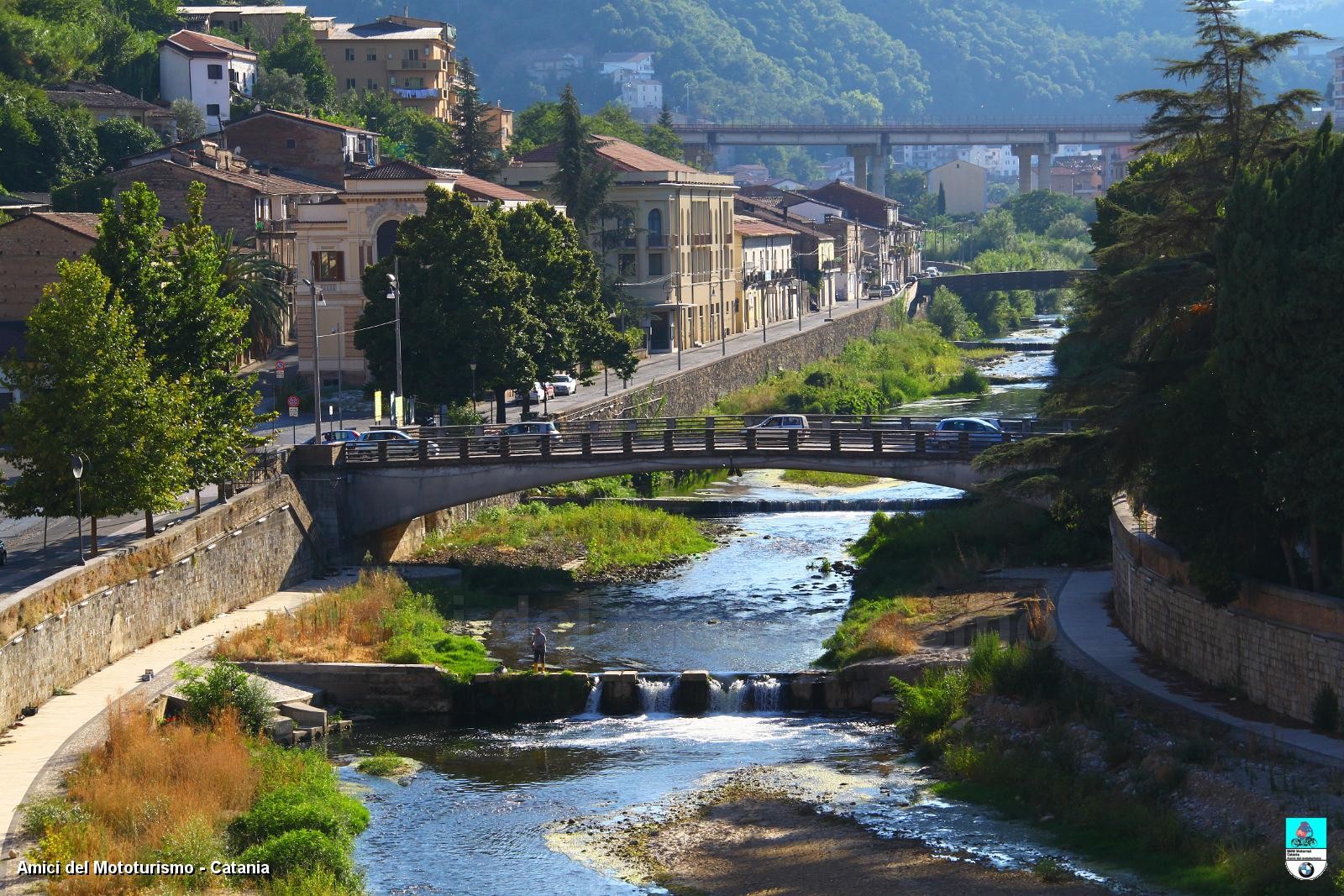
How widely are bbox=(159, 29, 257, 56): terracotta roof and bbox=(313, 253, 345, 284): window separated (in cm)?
5345

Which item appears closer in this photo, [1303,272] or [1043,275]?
[1303,272]

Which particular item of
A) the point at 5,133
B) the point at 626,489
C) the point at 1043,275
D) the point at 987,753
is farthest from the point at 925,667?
the point at 1043,275

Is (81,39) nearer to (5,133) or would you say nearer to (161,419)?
(5,133)

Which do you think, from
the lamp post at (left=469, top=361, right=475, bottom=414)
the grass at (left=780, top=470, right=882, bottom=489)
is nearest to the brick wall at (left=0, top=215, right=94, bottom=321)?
the lamp post at (left=469, top=361, right=475, bottom=414)

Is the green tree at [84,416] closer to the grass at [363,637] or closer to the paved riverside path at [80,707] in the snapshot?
the paved riverside path at [80,707]

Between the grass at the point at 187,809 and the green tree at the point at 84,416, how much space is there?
817cm

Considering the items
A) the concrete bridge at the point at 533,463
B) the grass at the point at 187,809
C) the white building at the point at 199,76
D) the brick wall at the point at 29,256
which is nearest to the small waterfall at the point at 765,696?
the grass at the point at 187,809

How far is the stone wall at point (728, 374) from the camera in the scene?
85875mm

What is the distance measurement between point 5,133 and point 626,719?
251ft

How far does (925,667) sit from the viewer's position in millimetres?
45938

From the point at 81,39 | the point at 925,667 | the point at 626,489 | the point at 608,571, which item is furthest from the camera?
the point at 81,39

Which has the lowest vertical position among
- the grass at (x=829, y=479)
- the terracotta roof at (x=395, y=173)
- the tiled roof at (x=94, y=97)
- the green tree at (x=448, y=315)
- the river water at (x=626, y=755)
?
the river water at (x=626, y=755)

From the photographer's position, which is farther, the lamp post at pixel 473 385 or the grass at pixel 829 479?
the grass at pixel 829 479

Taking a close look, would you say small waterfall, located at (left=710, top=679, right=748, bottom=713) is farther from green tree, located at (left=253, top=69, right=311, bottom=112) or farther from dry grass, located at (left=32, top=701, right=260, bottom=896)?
green tree, located at (left=253, top=69, right=311, bottom=112)
